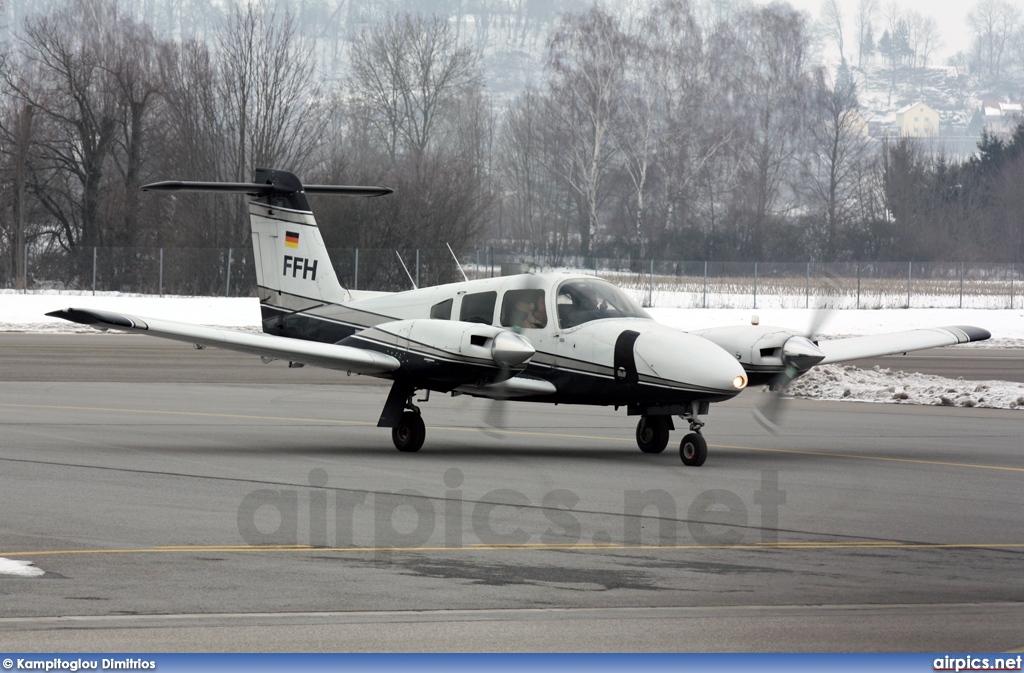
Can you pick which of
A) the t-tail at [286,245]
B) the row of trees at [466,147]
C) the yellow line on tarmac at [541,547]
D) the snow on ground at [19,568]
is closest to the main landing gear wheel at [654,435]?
the t-tail at [286,245]

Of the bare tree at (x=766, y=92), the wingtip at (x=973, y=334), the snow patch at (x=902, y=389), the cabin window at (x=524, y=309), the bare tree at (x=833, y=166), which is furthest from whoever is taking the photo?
the bare tree at (x=766, y=92)

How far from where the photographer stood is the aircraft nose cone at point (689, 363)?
1426cm

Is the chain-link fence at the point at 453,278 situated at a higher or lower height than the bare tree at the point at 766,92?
lower

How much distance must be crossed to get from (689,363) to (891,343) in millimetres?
4874

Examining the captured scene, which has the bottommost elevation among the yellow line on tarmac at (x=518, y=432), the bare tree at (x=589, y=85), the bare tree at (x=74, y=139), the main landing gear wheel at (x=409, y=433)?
the yellow line on tarmac at (x=518, y=432)

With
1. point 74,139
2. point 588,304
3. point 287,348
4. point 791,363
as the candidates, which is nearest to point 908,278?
point 74,139

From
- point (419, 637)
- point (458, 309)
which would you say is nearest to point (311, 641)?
point (419, 637)

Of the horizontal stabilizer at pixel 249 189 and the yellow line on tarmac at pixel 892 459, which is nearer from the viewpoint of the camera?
the yellow line on tarmac at pixel 892 459

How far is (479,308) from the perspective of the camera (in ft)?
52.7

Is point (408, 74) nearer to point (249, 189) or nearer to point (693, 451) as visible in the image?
point (249, 189)

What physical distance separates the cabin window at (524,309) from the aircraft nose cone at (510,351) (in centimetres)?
90

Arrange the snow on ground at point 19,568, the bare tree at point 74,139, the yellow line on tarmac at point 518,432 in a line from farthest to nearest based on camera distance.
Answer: the bare tree at point 74,139, the yellow line on tarmac at point 518,432, the snow on ground at point 19,568

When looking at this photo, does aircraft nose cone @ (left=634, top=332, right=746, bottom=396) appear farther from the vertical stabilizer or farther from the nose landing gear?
the vertical stabilizer

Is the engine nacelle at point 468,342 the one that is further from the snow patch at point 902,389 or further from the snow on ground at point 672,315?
the snow on ground at point 672,315
